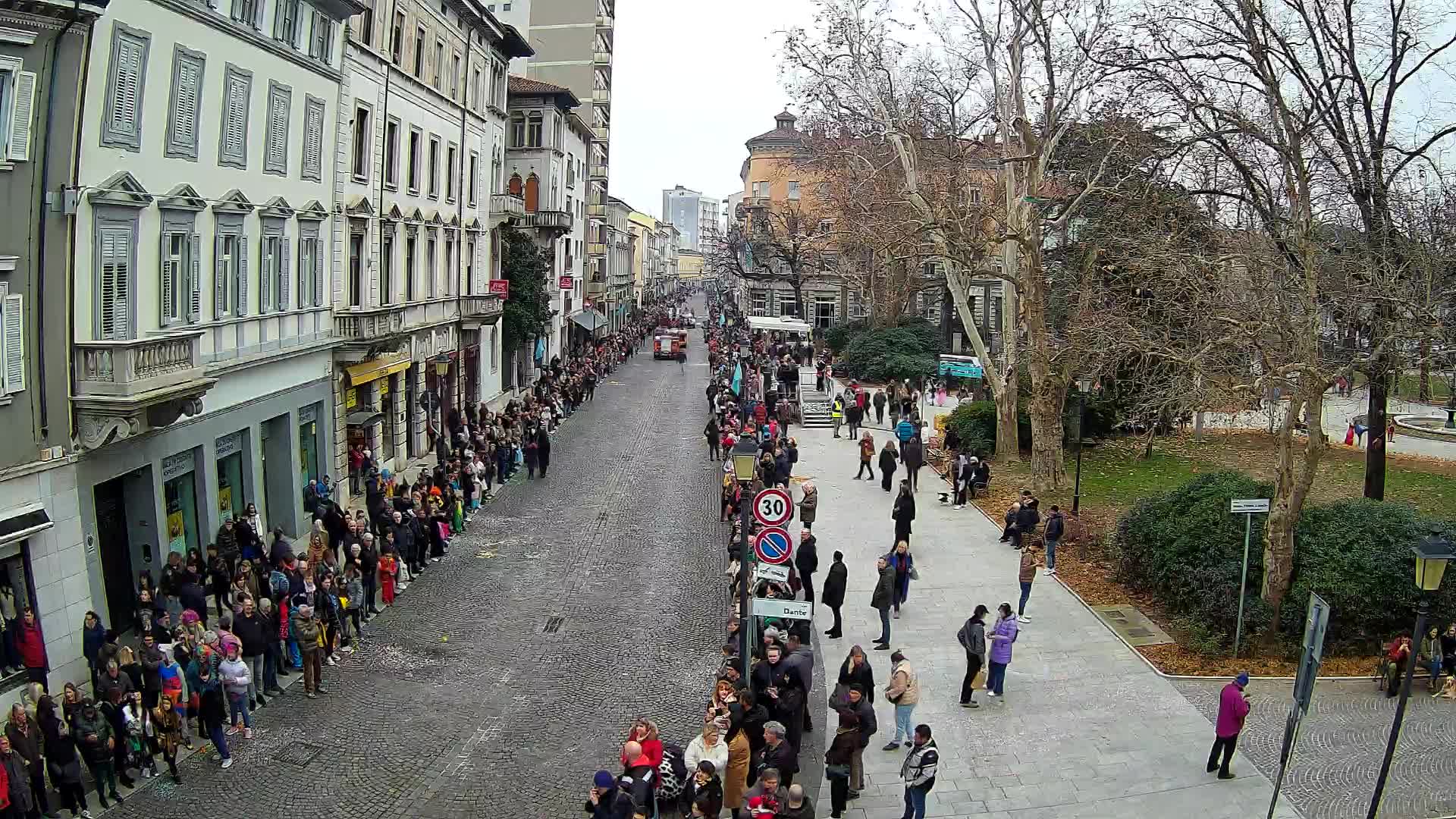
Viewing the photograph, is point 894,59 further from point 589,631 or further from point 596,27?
point 596,27

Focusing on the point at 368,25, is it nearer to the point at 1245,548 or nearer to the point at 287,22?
the point at 287,22

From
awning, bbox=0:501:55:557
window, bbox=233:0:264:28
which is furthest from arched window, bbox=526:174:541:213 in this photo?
awning, bbox=0:501:55:557

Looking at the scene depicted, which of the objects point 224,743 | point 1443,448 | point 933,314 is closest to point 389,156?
point 224,743

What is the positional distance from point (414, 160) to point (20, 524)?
19.7 meters

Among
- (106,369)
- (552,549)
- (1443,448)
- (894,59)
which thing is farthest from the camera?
(1443,448)

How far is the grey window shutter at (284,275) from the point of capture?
23078 millimetres

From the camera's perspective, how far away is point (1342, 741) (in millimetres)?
13672

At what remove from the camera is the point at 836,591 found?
1723 cm

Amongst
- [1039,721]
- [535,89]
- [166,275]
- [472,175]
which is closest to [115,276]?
[166,275]

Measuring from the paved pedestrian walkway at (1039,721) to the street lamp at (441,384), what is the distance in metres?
17.1

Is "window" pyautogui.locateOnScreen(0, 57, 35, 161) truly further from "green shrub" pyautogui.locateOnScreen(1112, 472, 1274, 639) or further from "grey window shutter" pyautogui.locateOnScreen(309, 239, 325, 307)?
"green shrub" pyautogui.locateOnScreen(1112, 472, 1274, 639)

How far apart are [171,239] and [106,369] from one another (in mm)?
3500

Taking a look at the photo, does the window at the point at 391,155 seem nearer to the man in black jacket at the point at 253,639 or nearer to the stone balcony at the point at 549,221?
the man in black jacket at the point at 253,639

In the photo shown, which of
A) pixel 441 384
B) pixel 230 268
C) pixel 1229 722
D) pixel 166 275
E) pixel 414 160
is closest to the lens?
pixel 1229 722
